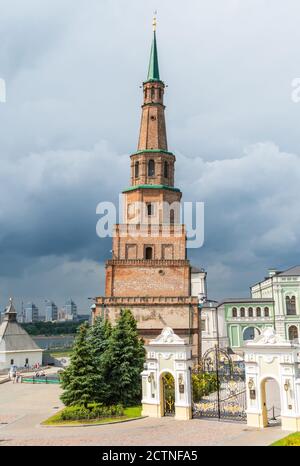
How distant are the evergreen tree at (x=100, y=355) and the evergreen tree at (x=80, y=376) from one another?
12.7 inches

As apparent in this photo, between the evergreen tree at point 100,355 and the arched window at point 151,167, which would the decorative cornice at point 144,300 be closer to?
the evergreen tree at point 100,355

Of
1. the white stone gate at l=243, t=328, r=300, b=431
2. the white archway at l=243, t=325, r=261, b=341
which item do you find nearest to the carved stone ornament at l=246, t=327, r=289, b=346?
the white stone gate at l=243, t=328, r=300, b=431

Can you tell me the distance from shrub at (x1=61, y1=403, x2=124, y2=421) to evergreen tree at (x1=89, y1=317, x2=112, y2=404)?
83cm

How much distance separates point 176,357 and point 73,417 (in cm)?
542

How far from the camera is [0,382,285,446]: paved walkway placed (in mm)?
17359

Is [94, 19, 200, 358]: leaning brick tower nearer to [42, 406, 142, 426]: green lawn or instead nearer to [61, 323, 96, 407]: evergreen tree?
[61, 323, 96, 407]: evergreen tree

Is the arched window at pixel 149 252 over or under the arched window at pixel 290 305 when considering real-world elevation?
over

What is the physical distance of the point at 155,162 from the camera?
41250 millimetres

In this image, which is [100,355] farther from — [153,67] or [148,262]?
[153,67]

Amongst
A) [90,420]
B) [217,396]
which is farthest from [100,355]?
[217,396]

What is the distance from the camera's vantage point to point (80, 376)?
75.4ft

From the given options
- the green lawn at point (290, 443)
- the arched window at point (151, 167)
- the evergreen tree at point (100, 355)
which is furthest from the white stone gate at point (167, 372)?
the arched window at point (151, 167)

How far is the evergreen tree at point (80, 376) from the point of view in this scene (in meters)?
22.8
